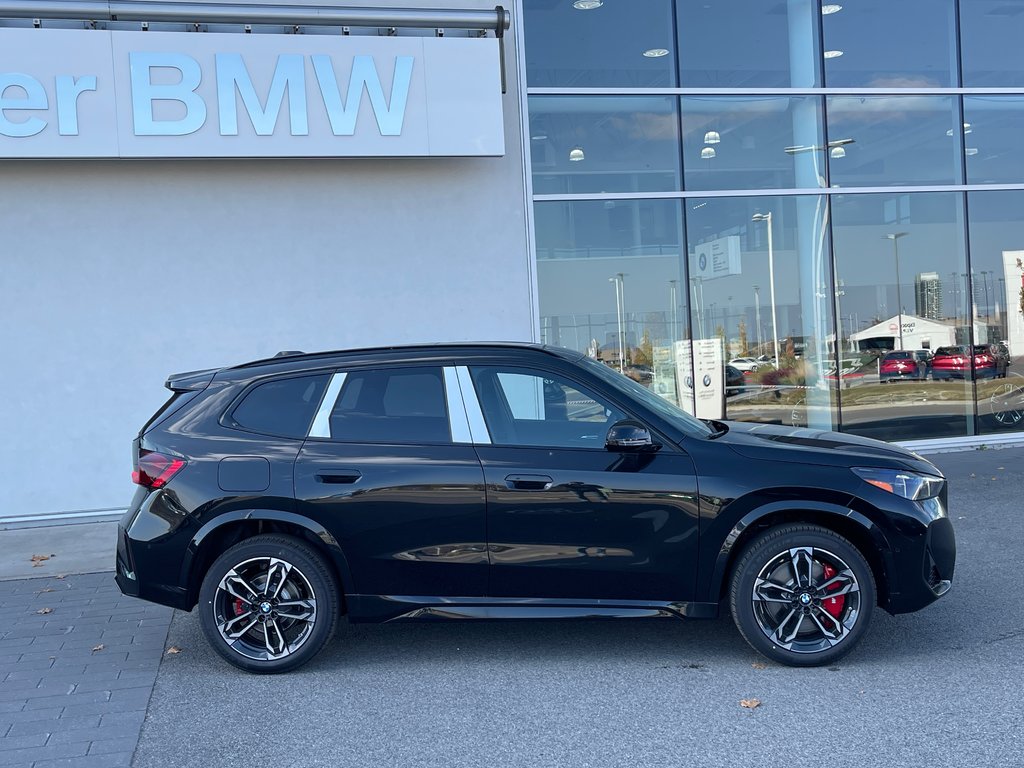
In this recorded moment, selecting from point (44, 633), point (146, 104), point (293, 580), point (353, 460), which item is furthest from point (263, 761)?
point (146, 104)

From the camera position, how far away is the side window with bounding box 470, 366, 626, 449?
17.0 feet

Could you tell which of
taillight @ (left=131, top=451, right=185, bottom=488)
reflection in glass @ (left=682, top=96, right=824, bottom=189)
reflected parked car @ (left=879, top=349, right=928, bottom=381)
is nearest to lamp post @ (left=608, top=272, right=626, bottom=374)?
reflection in glass @ (left=682, top=96, right=824, bottom=189)

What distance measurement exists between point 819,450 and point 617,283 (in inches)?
265

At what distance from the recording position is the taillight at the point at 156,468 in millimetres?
5215

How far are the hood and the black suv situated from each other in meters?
0.02

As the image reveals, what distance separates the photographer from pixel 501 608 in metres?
5.12

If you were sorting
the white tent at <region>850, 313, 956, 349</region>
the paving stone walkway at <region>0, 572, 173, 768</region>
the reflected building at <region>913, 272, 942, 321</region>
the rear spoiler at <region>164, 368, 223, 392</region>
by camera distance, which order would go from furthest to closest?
the reflected building at <region>913, 272, 942, 321</region> → the white tent at <region>850, 313, 956, 349</region> → the rear spoiler at <region>164, 368, 223, 392</region> → the paving stone walkway at <region>0, 572, 173, 768</region>

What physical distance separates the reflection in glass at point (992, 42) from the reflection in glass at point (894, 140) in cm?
56

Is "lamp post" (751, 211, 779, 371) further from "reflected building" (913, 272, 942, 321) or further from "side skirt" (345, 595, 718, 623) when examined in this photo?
"side skirt" (345, 595, 718, 623)

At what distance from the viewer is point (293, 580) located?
5.16m

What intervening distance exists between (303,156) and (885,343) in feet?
25.4

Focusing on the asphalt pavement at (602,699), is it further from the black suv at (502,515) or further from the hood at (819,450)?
the hood at (819,450)

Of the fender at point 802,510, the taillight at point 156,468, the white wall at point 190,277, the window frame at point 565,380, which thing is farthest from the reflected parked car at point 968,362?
the taillight at point 156,468

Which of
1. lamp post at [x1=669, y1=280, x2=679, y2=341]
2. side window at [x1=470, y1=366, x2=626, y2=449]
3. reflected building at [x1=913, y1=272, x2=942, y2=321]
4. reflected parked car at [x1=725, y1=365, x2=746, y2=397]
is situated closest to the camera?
side window at [x1=470, y1=366, x2=626, y2=449]
